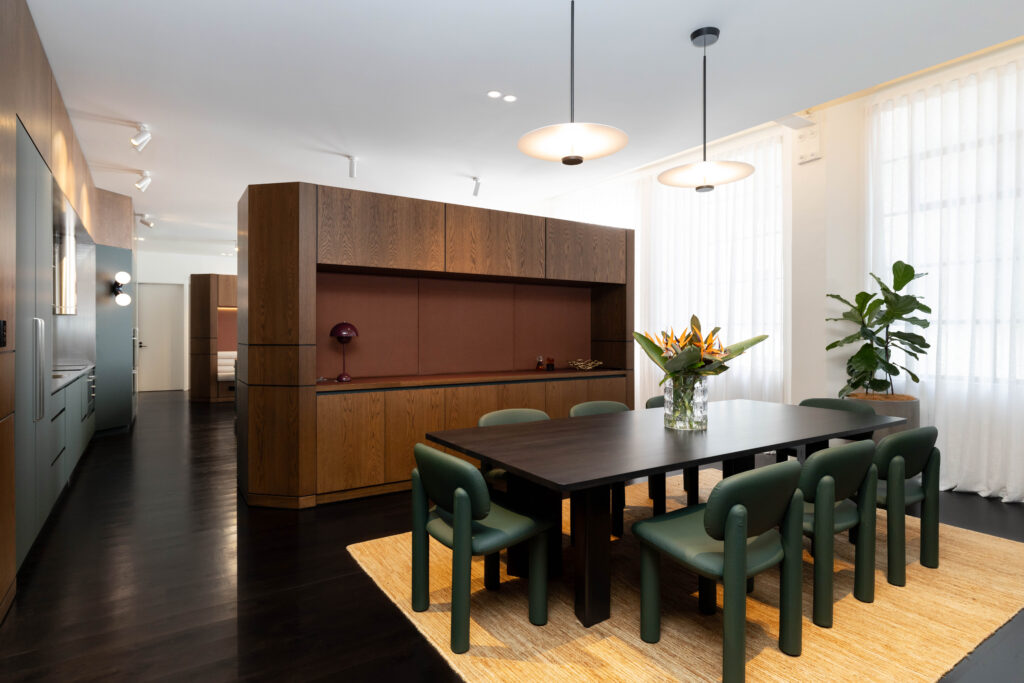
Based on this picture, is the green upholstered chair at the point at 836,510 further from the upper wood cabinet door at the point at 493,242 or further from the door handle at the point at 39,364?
the door handle at the point at 39,364

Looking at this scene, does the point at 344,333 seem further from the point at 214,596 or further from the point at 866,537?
the point at 866,537

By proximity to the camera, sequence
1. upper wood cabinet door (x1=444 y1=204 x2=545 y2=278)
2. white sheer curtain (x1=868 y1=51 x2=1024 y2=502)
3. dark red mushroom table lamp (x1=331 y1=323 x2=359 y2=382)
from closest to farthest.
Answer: white sheer curtain (x1=868 y1=51 x2=1024 y2=502) → dark red mushroom table lamp (x1=331 y1=323 x2=359 y2=382) → upper wood cabinet door (x1=444 y1=204 x2=545 y2=278)

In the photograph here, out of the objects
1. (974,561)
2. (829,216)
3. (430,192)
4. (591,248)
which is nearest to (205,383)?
(430,192)

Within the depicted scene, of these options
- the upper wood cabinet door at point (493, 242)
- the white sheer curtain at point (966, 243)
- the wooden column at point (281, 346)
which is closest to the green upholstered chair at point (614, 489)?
the upper wood cabinet door at point (493, 242)

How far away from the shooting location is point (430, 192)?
713 cm

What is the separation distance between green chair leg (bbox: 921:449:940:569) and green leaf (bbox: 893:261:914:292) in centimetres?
188

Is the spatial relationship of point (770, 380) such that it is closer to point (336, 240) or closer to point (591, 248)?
point (591, 248)

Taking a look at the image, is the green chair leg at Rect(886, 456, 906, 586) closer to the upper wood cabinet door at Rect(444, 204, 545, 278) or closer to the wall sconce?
the upper wood cabinet door at Rect(444, 204, 545, 278)

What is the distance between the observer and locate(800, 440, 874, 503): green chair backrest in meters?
2.19

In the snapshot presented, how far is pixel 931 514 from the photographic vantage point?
292 cm

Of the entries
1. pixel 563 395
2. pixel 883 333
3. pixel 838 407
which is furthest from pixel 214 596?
pixel 883 333

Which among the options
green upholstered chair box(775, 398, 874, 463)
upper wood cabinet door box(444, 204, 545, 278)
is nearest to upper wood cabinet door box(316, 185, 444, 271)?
upper wood cabinet door box(444, 204, 545, 278)

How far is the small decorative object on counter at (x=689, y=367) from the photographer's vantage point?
273 cm

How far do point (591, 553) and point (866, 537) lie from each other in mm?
1301
